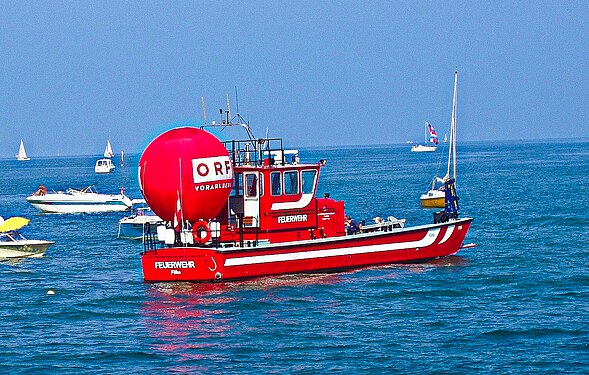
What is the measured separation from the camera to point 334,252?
1334 inches

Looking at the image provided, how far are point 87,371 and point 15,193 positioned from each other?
88782 mm

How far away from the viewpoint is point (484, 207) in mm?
65188

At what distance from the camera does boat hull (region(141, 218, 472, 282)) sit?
104ft

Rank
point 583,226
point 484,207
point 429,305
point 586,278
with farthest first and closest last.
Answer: point 484,207 < point 583,226 < point 586,278 < point 429,305

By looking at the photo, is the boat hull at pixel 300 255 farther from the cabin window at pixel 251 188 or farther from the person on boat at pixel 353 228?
the cabin window at pixel 251 188

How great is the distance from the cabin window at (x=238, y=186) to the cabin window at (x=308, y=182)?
7.42 feet

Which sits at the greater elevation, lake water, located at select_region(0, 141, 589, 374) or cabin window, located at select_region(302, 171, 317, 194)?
cabin window, located at select_region(302, 171, 317, 194)

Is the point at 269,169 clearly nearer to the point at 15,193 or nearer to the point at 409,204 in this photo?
the point at 409,204

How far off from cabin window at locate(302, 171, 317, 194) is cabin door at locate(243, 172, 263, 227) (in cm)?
180

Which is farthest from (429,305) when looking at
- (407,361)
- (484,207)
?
(484,207)

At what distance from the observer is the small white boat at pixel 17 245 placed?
41969mm

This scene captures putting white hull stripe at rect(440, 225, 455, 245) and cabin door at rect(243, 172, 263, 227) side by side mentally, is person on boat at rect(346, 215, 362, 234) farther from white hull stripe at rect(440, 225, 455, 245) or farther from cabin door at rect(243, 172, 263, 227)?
cabin door at rect(243, 172, 263, 227)

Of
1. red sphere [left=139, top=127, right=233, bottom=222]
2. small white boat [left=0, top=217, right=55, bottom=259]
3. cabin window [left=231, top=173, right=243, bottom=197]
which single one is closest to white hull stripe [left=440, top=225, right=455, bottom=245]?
cabin window [left=231, top=173, right=243, bottom=197]

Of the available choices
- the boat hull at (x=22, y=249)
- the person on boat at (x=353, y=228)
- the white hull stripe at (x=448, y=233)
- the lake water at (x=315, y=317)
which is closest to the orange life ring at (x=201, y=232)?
the lake water at (x=315, y=317)
